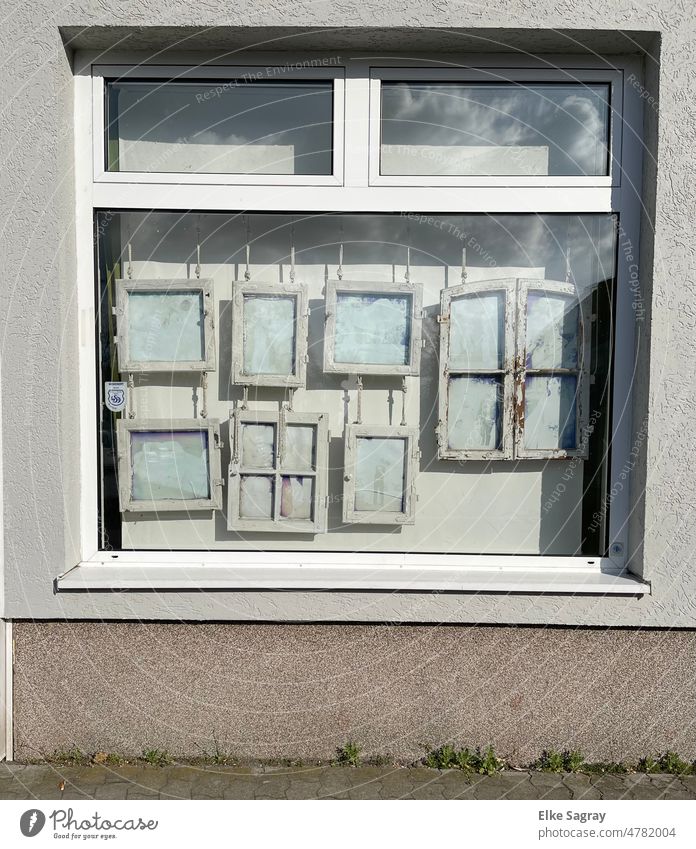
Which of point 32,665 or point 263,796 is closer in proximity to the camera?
point 263,796

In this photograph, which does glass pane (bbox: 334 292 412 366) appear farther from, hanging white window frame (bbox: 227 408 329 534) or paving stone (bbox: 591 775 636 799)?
paving stone (bbox: 591 775 636 799)

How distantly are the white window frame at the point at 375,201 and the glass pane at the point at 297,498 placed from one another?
24 centimetres

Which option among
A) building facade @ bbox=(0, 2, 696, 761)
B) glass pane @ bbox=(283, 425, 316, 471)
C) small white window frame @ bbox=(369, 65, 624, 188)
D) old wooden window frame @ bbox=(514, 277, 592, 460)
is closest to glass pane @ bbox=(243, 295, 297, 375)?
building facade @ bbox=(0, 2, 696, 761)

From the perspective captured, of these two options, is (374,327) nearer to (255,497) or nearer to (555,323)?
(555,323)

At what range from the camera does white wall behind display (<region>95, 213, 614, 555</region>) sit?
308 centimetres

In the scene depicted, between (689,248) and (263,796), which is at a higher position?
(689,248)

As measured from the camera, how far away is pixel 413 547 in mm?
3158

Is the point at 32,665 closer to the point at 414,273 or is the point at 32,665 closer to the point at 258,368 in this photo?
the point at 258,368

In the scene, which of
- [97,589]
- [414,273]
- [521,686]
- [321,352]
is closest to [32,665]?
[97,589]

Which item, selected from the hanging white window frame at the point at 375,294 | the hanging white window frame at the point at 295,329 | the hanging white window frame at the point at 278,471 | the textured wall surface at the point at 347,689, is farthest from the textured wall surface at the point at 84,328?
the hanging white window frame at the point at 375,294

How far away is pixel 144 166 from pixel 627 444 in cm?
251

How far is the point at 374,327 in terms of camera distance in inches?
122

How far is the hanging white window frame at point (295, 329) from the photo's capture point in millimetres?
3080

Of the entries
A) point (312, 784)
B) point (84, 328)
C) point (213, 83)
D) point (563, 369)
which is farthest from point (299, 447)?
point (213, 83)
